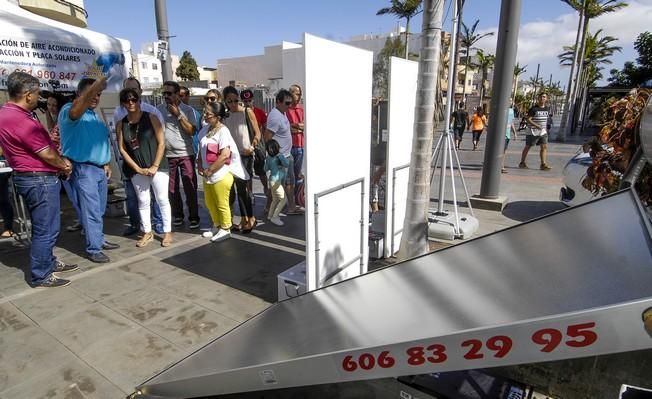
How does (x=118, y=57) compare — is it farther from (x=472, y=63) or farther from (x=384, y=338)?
(x=472, y=63)

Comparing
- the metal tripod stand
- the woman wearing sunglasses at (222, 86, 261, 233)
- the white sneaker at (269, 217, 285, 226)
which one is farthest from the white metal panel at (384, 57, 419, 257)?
the woman wearing sunglasses at (222, 86, 261, 233)

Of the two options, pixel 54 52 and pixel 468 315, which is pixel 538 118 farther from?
pixel 54 52

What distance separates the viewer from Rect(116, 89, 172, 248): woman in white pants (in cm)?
462

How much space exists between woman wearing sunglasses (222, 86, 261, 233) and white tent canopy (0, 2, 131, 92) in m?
2.01

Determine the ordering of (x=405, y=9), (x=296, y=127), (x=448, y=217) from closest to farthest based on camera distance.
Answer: (x=448, y=217)
(x=296, y=127)
(x=405, y=9)

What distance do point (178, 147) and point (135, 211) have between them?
43.5 inches

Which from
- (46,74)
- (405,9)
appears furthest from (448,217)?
(405,9)

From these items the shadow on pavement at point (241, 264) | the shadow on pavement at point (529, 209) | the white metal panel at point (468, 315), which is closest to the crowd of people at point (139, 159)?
the shadow on pavement at point (241, 264)

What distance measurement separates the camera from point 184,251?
4.82 m

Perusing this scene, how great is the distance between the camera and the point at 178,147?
17.7ft

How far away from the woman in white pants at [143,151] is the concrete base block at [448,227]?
11.6ft

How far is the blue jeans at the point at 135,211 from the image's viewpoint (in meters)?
5.15

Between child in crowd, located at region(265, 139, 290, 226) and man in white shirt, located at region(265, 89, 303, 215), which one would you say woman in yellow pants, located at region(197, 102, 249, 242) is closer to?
child in crowd, located at region(265, 139, 290, 226)

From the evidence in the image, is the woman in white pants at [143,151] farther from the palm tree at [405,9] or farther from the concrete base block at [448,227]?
the palm tree at [405,9]
